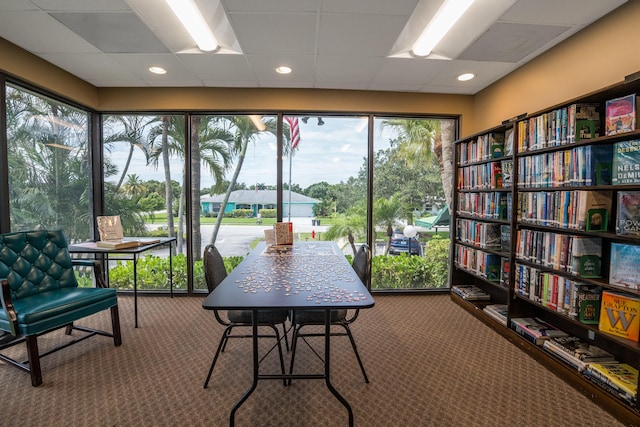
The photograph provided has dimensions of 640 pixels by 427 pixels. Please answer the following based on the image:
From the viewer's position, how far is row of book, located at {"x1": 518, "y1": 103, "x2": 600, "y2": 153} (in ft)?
7.48

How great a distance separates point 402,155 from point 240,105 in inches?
92.1

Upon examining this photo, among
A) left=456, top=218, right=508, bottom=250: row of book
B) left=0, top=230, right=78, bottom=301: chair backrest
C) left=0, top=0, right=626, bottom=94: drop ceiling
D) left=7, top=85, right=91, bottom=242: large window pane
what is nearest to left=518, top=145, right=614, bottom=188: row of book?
left=456, top=218, right=508, bottom=250: row of book

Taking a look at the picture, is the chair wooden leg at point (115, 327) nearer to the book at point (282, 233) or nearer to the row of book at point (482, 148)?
the book at point (282, 233)

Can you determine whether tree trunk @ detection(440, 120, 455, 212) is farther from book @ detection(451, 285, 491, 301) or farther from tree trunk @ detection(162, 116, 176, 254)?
tree trunk @ detection(162, 116, 176, 254)

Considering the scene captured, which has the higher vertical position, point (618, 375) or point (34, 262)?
point (34, 262)

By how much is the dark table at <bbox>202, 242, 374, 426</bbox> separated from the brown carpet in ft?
0.87

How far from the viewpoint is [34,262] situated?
269cm

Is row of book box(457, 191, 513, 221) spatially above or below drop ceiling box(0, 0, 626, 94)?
below

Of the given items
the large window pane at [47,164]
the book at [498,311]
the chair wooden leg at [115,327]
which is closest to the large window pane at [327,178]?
the book at [498,311]

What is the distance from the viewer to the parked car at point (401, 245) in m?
4.39

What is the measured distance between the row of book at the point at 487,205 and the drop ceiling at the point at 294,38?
139 centimetres

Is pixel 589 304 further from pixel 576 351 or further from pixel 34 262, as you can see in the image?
pixel 34 262

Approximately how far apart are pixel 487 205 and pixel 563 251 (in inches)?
43.7

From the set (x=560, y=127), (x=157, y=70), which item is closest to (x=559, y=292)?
(x=560, y=127)
